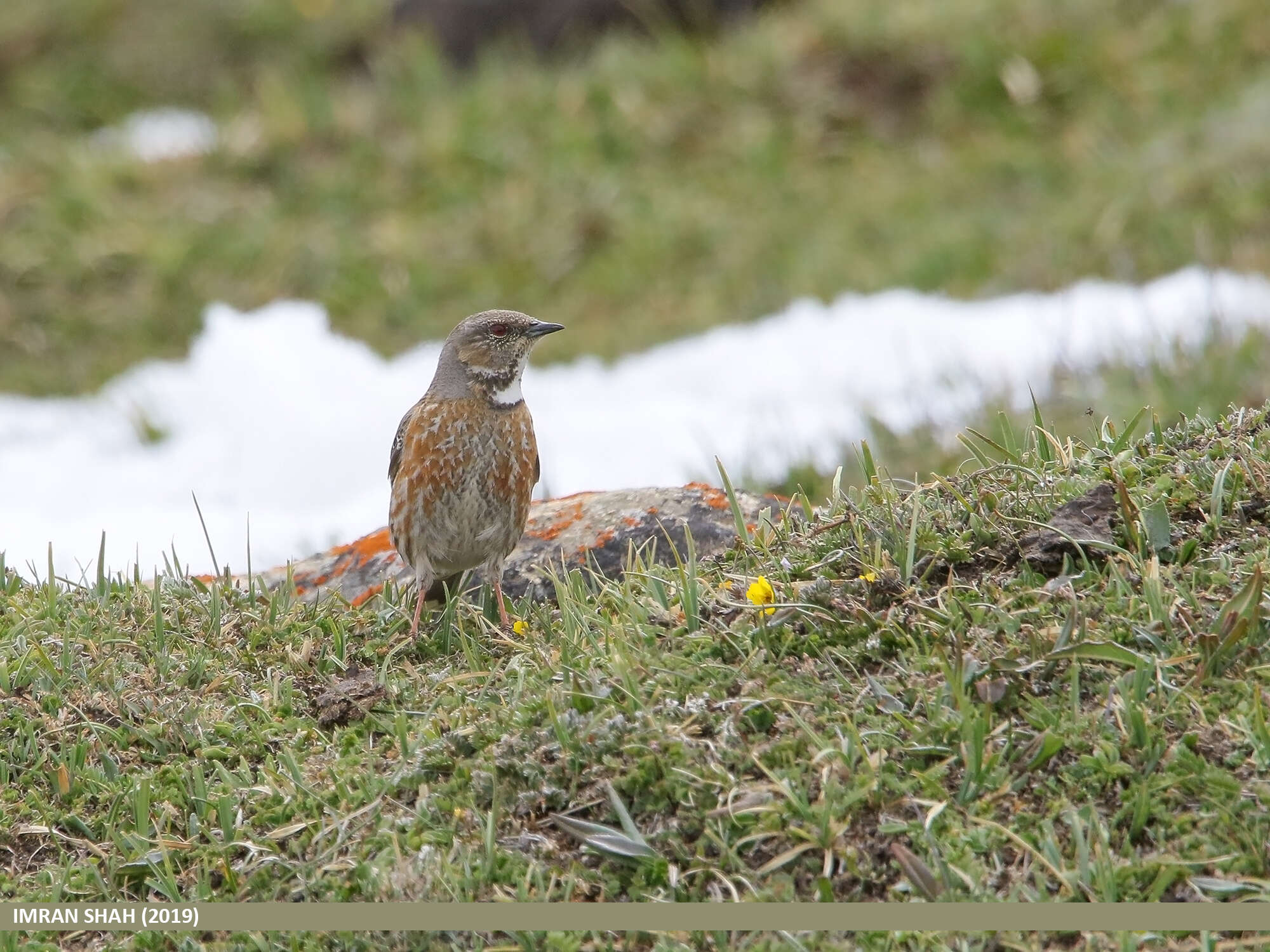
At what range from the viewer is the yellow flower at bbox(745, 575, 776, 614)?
4.07 meters

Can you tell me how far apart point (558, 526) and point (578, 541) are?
0.26 m

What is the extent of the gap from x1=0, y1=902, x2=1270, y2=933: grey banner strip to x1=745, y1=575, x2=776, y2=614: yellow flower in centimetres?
105

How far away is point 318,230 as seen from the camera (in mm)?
11820

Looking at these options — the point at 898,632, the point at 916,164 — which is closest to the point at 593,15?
the point at 916,164

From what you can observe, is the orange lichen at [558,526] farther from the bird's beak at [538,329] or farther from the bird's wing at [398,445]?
the bird's beak at [538,329]

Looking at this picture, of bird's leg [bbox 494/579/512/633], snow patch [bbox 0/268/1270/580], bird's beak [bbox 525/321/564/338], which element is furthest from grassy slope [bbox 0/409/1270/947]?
snow patch [bbox 0/268/1270/580]

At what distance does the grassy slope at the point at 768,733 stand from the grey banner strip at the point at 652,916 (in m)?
0.06

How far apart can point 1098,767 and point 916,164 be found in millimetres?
9633

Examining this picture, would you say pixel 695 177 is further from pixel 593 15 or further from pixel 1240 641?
pixel 1240 641

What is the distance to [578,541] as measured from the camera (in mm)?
5633

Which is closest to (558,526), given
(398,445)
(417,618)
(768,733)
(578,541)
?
(578,541)

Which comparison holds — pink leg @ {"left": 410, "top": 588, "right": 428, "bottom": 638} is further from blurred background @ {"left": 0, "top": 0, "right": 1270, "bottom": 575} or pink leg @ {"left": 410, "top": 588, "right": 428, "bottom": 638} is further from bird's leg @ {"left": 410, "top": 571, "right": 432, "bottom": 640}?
blurred background @ {"left": 0, "top": 0, "right": 1270, "bottom": 575}

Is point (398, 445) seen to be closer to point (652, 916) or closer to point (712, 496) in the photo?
point (712, 496)

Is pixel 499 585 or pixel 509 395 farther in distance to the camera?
pixel 509 395
